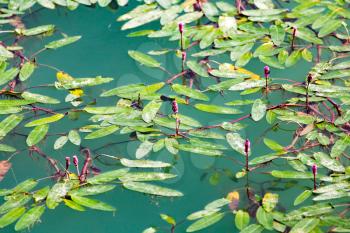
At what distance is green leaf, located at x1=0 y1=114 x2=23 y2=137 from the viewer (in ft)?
7.98

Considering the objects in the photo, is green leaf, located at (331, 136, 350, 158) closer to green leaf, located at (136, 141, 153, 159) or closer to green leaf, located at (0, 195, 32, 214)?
green leaf, located at (136, 141, 153, 159)

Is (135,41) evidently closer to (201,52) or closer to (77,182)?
(201,52)

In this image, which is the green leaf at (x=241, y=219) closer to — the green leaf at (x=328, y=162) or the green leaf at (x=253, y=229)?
the green leaf at (x=253, y=229)

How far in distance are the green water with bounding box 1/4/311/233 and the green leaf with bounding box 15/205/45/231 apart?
0.06 metres

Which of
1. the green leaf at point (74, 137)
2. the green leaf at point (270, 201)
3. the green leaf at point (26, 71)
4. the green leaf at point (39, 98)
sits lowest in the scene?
the green leaf at point (270, 201)

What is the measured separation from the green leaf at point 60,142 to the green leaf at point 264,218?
0.83 metres

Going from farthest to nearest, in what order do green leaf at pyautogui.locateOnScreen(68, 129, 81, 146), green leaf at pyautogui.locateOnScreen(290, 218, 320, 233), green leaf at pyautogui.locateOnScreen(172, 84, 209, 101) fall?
1. green leaf at pyautogui.locateOnScreen(172, 84, 209, 101)
2. green leaf at pyautogui.locateOnScreen(68, 129, 81, 146)
3. green leaf at pyautogui.locateOnScreen(290, 218, 320, 233)

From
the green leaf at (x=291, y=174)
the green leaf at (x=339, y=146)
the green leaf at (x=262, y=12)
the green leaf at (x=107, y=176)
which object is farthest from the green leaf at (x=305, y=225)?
the green leaf at (x=262, y=12)

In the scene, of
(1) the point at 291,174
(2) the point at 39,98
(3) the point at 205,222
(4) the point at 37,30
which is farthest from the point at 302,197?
(4) the point at 37,30

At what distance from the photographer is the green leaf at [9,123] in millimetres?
2434

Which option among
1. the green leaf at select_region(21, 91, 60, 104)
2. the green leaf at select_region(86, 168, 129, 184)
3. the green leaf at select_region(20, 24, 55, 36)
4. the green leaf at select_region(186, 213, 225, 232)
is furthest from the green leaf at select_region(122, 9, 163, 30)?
the green leaf at select_region(186, 213, 225, 232)

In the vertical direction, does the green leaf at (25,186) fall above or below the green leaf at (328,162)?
above

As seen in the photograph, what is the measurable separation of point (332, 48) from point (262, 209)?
104 cm

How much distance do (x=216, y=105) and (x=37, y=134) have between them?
750 millimetres
